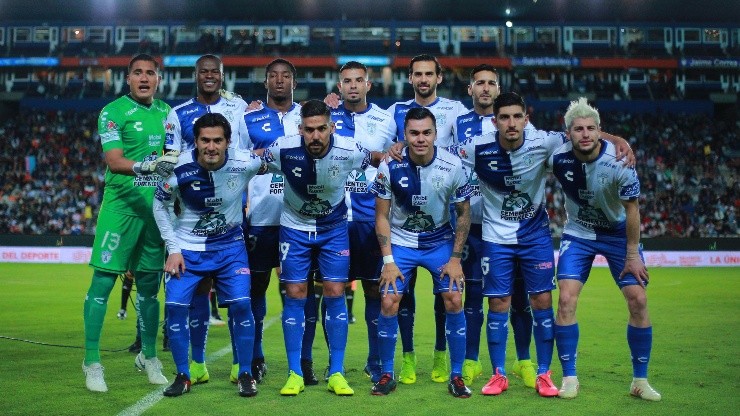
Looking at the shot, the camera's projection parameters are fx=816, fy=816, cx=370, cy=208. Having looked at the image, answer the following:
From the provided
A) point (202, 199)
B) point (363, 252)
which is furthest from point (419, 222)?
point (202, 199)

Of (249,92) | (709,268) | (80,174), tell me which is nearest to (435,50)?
(249,92)

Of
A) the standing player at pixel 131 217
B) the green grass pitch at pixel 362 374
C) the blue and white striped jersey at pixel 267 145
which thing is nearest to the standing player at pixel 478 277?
the green grass pitch at pixel 362 374

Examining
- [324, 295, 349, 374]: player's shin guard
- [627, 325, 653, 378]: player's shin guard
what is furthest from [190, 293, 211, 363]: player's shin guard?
[627, 325, 653, 378]: player's shin guard

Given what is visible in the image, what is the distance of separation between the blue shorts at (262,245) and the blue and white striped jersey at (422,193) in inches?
45.4

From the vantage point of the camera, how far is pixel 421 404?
6.32m

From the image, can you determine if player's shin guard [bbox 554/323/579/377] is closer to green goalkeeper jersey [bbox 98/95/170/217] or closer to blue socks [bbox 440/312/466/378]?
blue socks [bbox 440/312/466/378]

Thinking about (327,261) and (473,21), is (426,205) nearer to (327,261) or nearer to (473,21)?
(327,261)

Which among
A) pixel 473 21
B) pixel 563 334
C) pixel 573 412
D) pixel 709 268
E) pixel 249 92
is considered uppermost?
pixel 473 21

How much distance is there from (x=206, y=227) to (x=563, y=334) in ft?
10.1

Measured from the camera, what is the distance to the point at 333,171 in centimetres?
687

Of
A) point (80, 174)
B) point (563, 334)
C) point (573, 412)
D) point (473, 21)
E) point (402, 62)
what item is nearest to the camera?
point (573, 412)

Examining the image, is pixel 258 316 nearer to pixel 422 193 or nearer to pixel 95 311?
pixel 95 311

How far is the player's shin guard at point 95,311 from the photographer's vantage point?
272 inches

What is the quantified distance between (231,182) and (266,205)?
2.41 ft
